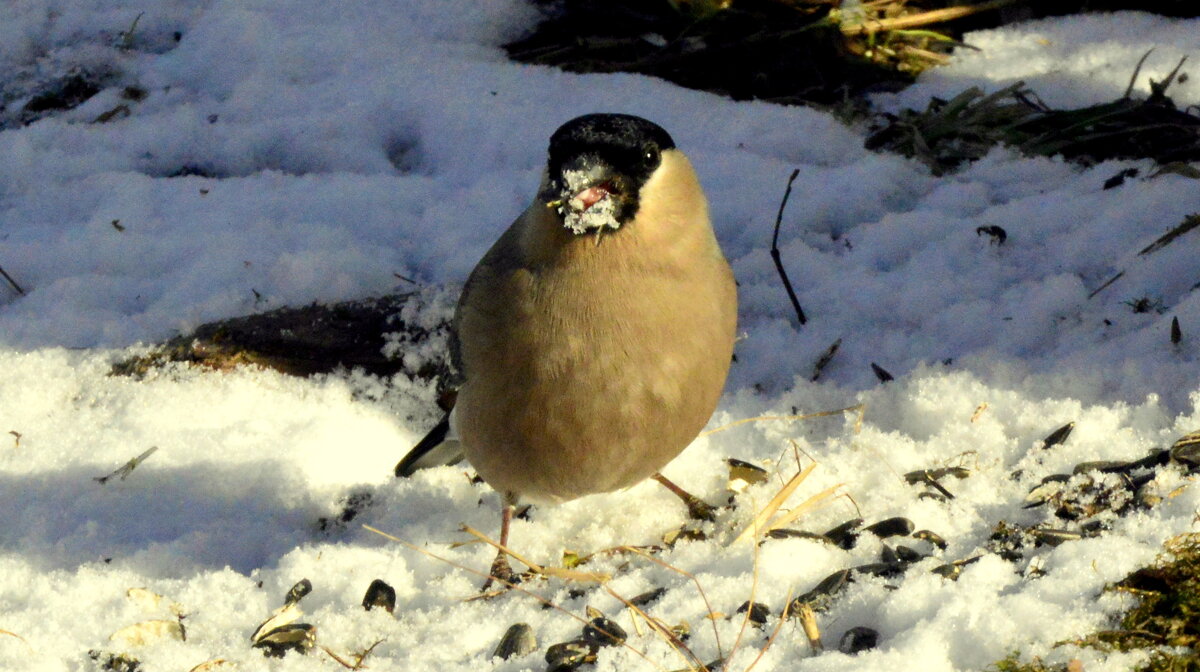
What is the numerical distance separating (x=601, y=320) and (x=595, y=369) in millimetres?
128

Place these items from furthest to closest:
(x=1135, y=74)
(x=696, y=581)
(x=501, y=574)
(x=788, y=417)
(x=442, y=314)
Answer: (x=1135, y=74) → (x=442, y=314) → (x=788, y=417) → (x=501, y=574) → (x=696, y=581)

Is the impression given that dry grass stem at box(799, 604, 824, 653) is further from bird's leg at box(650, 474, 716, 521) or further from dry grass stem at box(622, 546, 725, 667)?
bird's leg at box(650, 474, 716, 521)

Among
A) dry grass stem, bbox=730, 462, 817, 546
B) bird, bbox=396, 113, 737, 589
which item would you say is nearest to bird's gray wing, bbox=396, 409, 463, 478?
bird, bbox=396, 113, 737, 589

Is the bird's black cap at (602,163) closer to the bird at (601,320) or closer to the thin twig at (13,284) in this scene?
the bird at (601,320)

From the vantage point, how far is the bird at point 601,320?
2.90 m

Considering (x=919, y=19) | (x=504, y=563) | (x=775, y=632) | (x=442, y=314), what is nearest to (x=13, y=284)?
(x=442, y=314)

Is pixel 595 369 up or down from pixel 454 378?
up

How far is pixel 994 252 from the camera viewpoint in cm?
431

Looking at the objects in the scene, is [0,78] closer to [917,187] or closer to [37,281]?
[37,281]

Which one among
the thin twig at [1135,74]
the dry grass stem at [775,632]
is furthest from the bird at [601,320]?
the thin twig at [1135,74]

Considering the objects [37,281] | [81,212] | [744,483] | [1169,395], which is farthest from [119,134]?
[1169,395]

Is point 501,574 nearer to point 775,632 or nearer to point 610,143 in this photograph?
point 775,632

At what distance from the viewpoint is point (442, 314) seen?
A: 417 centimetres

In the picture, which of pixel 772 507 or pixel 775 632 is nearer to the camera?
pixel 775 632
